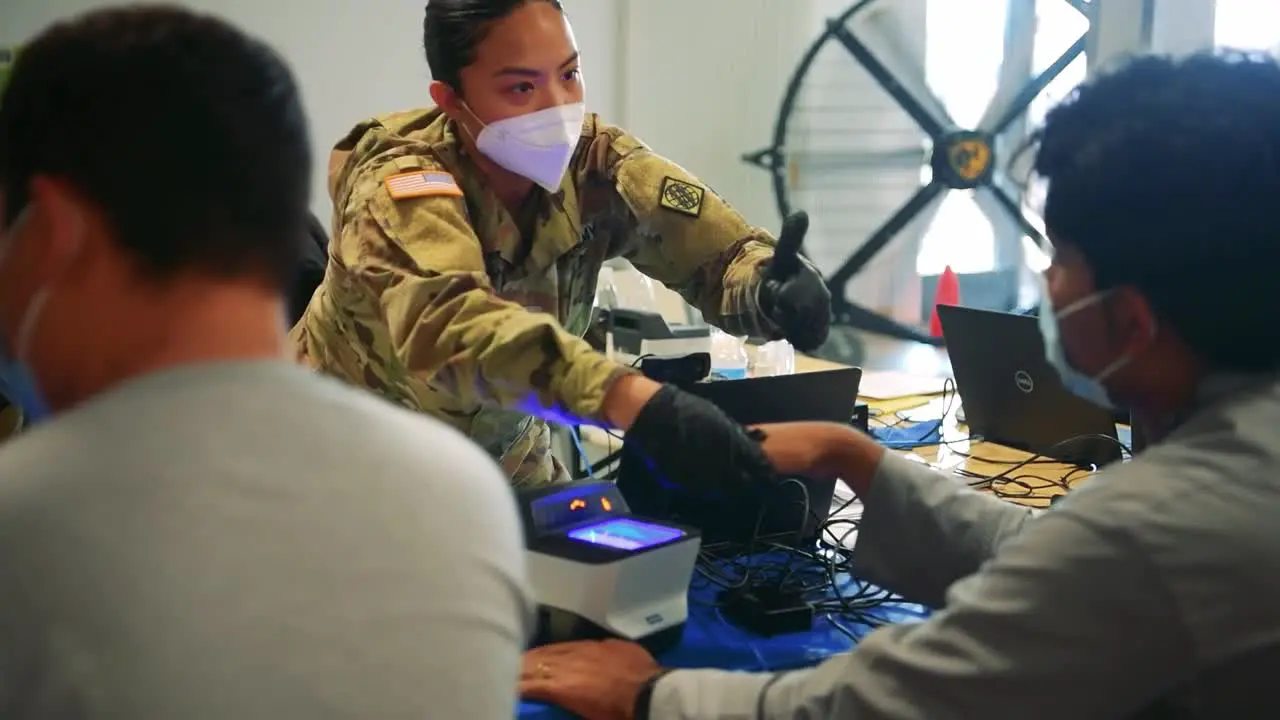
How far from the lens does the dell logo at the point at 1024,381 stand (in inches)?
81.1

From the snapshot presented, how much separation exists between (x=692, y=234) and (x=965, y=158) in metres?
1.67

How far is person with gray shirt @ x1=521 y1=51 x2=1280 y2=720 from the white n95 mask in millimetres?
765

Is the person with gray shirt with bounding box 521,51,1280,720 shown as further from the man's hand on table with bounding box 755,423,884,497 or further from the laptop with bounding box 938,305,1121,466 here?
the laptop with bounding box 938,305,1121,466

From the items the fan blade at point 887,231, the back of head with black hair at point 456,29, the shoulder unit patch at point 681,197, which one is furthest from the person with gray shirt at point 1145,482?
the fan blade at point 887,231

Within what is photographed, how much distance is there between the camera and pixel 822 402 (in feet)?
4.98

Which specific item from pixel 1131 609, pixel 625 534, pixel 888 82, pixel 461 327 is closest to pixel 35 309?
pixel 461 327

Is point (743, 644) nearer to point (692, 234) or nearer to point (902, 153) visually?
point (692, 234)

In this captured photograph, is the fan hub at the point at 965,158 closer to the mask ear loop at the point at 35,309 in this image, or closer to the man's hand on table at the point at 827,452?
the man's hand on table at the point at 827,452

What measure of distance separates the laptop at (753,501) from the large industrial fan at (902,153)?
5.42 ft

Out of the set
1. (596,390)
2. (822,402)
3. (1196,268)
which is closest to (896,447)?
(822,402)

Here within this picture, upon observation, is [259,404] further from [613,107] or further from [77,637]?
[613,107]

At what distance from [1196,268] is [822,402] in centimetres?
66

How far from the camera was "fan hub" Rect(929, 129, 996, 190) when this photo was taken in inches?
120

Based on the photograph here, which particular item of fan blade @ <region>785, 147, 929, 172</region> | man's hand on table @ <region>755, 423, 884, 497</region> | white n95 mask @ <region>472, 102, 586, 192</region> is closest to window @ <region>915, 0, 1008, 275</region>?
fan blade @ <region>785, 147, 929, 172</region>
